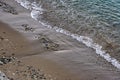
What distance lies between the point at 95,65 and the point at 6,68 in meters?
3.73

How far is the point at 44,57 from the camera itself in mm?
13141

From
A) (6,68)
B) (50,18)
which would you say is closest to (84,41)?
(50,18)

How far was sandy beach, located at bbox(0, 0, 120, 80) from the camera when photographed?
1185 cm

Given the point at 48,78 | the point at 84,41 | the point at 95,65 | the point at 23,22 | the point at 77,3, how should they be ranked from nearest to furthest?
the point at 48,78
the point at 95,65
the point at 84,41
the point at 23,22
the point at 77,3

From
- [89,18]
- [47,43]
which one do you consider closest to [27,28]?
[47,43]

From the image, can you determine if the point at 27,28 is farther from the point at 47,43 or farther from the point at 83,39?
the point at 83,39

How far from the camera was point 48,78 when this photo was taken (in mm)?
11570

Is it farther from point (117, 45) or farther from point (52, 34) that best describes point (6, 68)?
point (117, 45)

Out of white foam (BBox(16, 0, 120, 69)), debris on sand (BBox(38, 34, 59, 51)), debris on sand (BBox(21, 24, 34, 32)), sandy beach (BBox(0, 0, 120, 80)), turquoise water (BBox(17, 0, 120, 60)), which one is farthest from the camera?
debris on sand (BBox(21, 24, 34, 32))

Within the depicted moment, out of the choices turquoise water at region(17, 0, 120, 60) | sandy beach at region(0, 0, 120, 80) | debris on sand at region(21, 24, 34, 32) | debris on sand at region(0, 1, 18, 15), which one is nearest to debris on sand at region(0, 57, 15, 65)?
sandy beach at region(0, 0, 120, 80)

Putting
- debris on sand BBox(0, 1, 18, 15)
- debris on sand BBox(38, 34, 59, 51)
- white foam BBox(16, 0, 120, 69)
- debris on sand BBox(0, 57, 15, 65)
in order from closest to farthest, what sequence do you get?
debris on sand BBox(0, 57, 15, 65)
white foam BBox(16, 0, 120, 69)
debris on sand BBox(38, 34, 59, 51)
debris on sand BBox(0, 1, 18, 15)

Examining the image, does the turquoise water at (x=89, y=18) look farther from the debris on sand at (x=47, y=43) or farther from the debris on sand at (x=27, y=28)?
the debris on sand at (x=47, y=43)

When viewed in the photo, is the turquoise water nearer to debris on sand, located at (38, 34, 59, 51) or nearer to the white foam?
the white foam

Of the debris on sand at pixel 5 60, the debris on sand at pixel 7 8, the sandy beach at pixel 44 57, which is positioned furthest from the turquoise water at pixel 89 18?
the debris on sand at pixel 5 60
